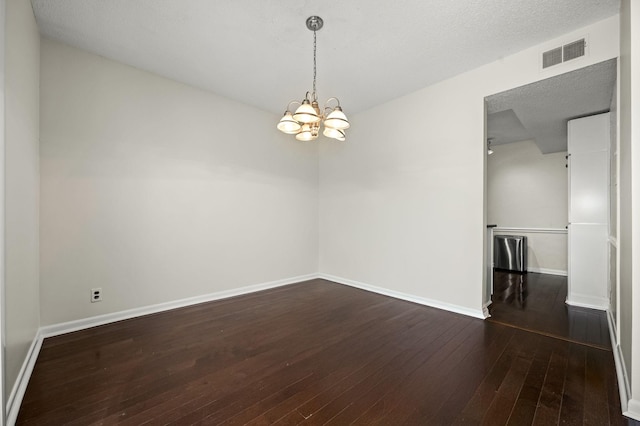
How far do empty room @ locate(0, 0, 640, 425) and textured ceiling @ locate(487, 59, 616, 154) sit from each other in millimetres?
34

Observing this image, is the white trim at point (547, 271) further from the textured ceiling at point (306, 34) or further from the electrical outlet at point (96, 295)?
the electrical outlet at point (96, 295)

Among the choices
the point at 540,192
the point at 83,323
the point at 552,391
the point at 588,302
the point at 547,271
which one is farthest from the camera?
the point at 540,192

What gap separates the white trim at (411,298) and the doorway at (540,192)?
223 millimetres

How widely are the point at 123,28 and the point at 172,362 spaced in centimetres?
302

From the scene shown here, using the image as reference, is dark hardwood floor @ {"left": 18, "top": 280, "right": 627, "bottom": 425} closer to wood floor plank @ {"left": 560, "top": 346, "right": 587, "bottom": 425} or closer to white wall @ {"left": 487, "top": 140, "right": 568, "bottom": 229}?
wood floor plank @ {"left": 560, "top": 346, "right": 587, "bottom": 425}

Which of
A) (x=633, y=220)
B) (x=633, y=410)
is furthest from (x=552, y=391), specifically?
(x=633, y=220)

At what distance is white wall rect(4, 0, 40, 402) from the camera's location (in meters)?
1.60

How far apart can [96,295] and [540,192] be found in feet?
25.3

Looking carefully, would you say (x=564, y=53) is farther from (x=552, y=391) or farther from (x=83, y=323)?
A: (x=83, y=323)

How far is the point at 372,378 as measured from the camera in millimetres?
1928

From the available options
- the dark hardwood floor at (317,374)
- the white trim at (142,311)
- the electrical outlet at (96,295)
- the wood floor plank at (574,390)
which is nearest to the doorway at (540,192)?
the wood floor plank at (574,390)

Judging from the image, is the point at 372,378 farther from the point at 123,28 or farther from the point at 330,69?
the point at 123,28

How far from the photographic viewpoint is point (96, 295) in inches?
112

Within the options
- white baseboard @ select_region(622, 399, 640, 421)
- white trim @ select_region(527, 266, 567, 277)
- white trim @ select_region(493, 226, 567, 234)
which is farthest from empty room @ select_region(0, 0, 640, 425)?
white trim @ select_region(493, 226, 567, 234)
